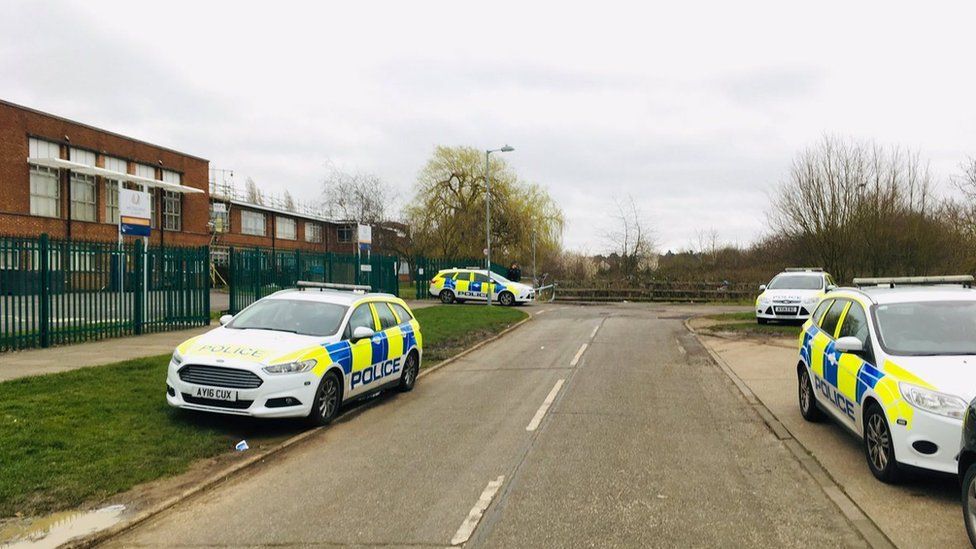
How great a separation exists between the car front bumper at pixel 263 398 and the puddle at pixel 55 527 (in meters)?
2.19

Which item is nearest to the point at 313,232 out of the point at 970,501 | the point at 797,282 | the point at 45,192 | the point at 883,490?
the point at 45,192

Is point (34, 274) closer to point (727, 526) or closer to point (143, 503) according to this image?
point (143, 503)

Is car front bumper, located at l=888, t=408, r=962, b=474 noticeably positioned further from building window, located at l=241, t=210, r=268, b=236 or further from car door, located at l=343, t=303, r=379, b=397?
building window, located at l=241, t=210, r=268, b=236

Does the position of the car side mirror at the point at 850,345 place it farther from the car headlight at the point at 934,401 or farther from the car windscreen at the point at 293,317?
the car windscreen at the point at 293,317

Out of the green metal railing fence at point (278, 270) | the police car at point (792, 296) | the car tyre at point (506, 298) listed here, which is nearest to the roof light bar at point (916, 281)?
the police car at point (792, 296)

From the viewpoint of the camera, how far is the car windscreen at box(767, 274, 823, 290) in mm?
20312

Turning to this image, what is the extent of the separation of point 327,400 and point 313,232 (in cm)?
6465

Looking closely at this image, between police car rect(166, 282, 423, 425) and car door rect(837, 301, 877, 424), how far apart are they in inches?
213

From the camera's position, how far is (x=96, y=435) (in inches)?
272

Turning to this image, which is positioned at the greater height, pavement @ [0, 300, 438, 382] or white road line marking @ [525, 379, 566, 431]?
pavement @ [0, 300, 438, 382]

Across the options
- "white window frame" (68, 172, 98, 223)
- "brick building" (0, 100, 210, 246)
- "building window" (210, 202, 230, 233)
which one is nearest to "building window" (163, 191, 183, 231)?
"brick building" (0, 100, 210, 246)

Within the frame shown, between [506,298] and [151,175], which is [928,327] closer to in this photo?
[506,298]

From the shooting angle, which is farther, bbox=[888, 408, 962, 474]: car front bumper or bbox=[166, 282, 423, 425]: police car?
bbox=[166, 282, 423, 425]: police car

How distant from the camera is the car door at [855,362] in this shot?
6199 millimetres
